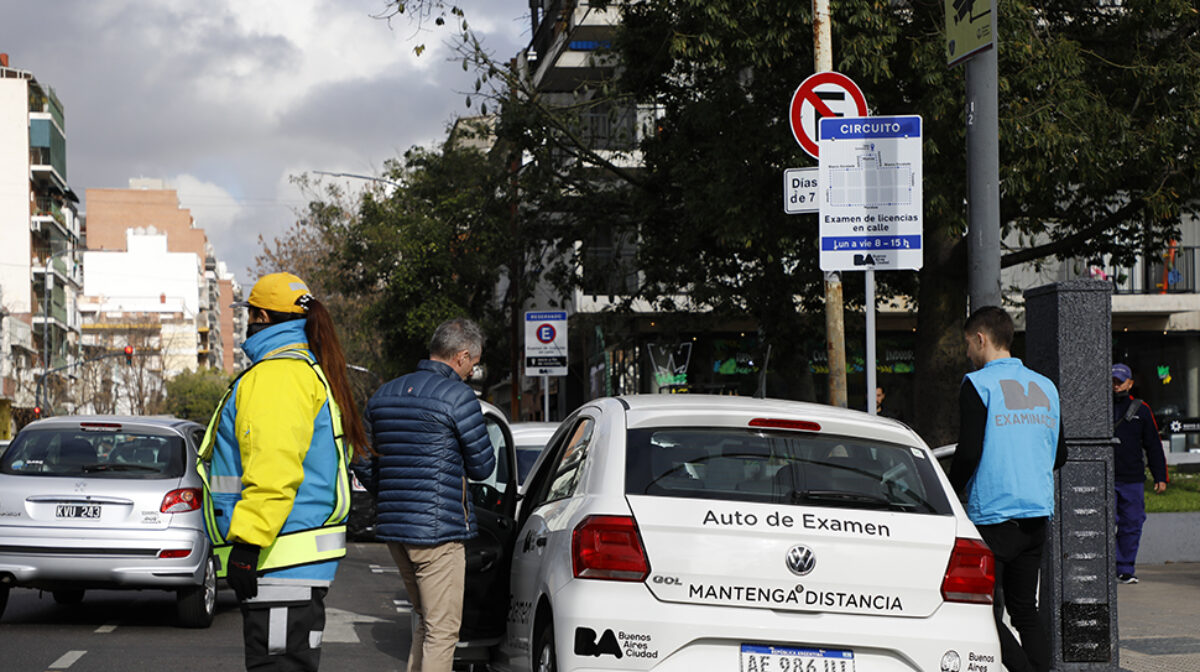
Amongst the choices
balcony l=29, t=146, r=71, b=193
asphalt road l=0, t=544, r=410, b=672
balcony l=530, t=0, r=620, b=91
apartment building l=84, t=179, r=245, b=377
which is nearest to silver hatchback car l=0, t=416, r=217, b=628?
asphalt road l=0, t=544, r=410, b=672

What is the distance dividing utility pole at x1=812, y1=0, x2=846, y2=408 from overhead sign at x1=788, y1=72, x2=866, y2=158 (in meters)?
0.97

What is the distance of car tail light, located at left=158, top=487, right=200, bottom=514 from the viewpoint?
37.6 ft

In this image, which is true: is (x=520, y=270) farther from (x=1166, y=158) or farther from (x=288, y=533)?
(x=288, y=533)

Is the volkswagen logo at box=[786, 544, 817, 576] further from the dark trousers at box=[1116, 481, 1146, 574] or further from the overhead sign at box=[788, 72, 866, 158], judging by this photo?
the dark trousers at box=[1116, 481, 1146, 574]

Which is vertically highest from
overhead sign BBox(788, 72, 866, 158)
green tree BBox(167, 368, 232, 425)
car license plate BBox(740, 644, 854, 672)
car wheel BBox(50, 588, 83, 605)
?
overhead sign BBox(788, 72, 866, 158)

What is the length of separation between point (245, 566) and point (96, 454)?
7.34m

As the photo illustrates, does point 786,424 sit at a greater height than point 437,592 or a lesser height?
greater

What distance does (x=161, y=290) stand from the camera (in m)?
144

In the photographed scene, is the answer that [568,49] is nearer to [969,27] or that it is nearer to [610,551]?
[969,27]

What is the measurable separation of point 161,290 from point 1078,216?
133 meters

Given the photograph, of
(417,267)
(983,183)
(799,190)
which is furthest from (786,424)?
(417,267)

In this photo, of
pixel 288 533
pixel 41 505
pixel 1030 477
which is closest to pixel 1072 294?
pixel 1030 477

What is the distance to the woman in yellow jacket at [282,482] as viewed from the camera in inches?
195

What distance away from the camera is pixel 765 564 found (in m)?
5.75
